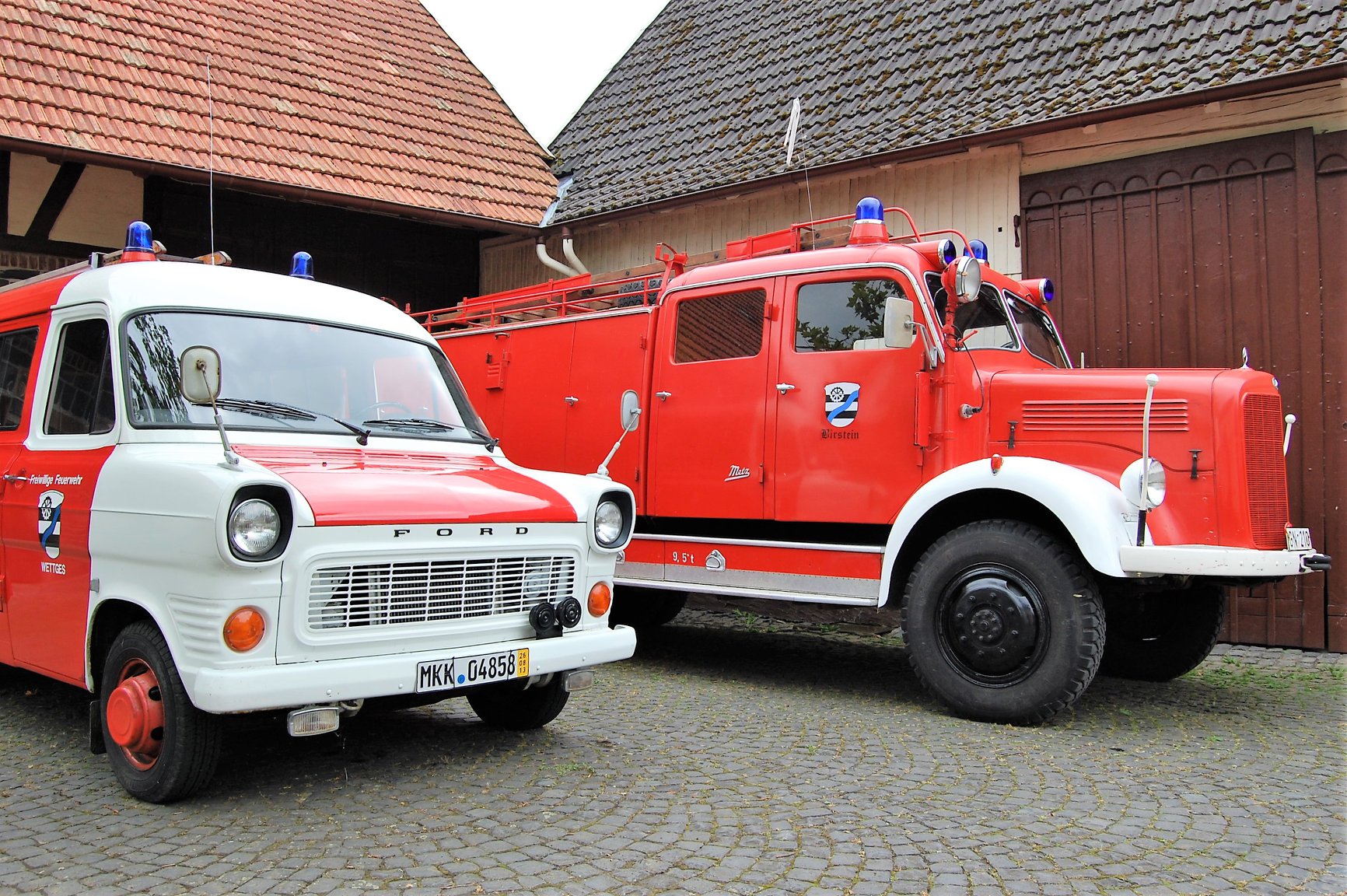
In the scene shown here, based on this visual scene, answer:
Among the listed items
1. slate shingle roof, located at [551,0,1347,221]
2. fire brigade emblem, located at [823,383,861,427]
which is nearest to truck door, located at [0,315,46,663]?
fire brigade emblem, located at [823,383,861,427]

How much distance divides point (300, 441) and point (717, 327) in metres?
3.28

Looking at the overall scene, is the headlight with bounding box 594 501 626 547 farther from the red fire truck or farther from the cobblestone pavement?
the red fire truck

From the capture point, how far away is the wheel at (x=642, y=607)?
855cm

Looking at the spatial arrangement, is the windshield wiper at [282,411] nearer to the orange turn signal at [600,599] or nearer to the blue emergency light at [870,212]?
the orange turn signal at [600,599]

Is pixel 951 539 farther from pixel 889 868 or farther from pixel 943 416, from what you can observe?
pixel 889 868

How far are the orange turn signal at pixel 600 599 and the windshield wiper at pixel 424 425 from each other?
98cm

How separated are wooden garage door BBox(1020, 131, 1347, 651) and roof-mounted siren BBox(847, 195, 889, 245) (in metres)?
2.83

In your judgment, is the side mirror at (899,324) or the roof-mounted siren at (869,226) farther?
the roof-mounted siren at (869,226)

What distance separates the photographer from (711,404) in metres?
7.04

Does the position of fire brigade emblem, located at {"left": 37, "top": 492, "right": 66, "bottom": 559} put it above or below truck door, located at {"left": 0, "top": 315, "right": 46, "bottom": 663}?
below

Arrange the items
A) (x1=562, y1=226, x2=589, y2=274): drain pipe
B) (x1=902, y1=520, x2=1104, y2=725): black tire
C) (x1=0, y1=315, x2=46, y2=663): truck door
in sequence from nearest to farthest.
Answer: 1. (x1=0, y1=315, x2=46, y2=663): truck door
2. (x1=902, y1=520, x2=1104, y2=725): black tire
3. (x1=562, y1=226, x2=589, y2=274): drain pipe

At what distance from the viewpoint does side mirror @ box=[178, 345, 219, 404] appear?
4078 mm

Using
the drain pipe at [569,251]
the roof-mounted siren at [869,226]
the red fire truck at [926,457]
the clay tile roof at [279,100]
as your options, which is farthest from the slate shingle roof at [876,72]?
the roof-mounted siren at [869,226]

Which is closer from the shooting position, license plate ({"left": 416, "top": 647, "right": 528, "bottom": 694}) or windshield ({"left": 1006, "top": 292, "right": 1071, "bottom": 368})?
license plate ({"left": 416, "top": 647, "right": 528, "bottom": 694})
